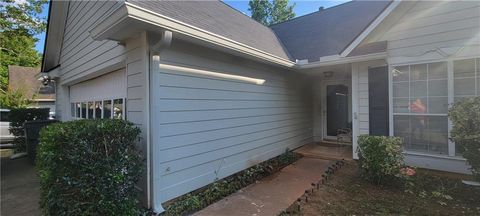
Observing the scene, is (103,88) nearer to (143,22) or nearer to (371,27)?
(143,22)

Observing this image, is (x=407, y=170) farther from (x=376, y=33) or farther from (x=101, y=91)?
(x=101, y=91)

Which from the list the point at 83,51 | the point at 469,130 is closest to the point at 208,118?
the point at 83,51

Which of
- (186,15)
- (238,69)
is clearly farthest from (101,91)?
(238,69)

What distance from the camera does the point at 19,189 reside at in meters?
4.77

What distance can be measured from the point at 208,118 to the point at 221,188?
4.27 feet

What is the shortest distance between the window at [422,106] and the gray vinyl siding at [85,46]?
5614 millimetres

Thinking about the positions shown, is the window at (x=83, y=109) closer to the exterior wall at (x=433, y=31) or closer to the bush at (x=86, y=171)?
the bush at (x=86, y=171)

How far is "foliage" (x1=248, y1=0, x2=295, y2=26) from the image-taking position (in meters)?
23.5

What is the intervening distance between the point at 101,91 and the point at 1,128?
8103 mm

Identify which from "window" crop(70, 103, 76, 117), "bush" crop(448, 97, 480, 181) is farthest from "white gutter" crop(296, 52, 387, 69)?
"window" crop(70, 103, 76, 117)

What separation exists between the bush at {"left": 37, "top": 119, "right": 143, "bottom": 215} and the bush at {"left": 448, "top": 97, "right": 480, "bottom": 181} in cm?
502

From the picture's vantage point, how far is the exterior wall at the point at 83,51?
467 centimetres

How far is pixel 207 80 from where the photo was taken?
4.45 meters

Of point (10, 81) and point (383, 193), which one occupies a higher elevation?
point (10, 81)
